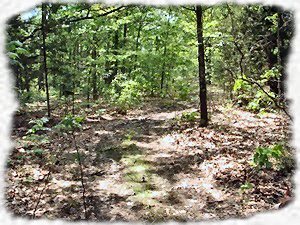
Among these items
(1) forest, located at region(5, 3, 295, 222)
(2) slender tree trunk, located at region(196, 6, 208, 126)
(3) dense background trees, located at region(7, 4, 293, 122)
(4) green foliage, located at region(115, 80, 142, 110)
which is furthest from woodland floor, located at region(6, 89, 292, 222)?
(4) green foliage, located at region(115, 80, 142, 110)

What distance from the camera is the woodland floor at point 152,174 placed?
5273 millimetres

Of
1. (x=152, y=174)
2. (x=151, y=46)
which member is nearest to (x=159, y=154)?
(x=152, y=174)

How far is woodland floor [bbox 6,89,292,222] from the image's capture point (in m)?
5.27

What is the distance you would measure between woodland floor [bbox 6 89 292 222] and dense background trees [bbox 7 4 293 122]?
1.31 meters

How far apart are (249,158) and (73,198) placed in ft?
12.8

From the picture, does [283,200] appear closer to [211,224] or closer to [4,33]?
[211,224]

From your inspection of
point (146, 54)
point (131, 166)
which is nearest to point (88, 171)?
point (131, 166)

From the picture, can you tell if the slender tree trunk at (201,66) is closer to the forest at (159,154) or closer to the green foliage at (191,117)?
the forest at (159,154)

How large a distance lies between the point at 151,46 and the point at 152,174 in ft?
65.2

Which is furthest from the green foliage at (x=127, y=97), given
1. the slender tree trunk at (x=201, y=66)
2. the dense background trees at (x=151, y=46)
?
the slender tree trunk at (x=201, y=66)

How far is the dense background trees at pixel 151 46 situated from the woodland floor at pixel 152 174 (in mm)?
1306

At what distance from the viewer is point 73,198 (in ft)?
18.9

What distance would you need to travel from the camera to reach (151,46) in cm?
2555

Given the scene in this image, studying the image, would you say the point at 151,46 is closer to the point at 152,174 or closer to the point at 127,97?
the point at 127,97
